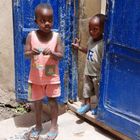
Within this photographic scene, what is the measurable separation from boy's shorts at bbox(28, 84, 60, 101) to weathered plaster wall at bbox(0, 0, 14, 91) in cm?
155

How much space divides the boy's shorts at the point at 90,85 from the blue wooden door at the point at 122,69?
20 cm

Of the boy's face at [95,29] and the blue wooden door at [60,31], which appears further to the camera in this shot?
the blue wooden door at [60,31]

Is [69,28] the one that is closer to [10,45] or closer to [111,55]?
[111,55]

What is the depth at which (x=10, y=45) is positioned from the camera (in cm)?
529

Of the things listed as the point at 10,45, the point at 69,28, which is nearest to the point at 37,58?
the point at 69,28

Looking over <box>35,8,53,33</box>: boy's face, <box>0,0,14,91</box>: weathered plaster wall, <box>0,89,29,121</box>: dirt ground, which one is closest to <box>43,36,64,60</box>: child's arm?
<box>35,8,53,33</box>: boy's face

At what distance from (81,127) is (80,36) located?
103 cm

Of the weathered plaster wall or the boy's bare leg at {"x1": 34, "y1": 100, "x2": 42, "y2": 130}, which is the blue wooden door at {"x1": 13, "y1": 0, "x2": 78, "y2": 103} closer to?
the boy's bare leg at {"x1": 34, "y1": 100, "x2": 42, "y2": 130}

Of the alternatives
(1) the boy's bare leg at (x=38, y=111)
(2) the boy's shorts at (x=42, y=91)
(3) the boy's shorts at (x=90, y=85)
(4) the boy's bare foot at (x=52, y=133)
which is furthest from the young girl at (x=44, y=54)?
(3) the boy's shorts at (x=90, y=85)

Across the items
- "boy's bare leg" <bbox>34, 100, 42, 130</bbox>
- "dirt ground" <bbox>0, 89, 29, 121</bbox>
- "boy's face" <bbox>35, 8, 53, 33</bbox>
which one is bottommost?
"dirt ground" <bbox>0, 89, 29, 121</bbox>

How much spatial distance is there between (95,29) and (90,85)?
0.62 m

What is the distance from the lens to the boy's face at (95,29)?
383 centimetres

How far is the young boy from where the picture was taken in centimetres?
385

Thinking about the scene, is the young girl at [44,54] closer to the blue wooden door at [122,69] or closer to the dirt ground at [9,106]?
the blue wooden door at [122,69]
